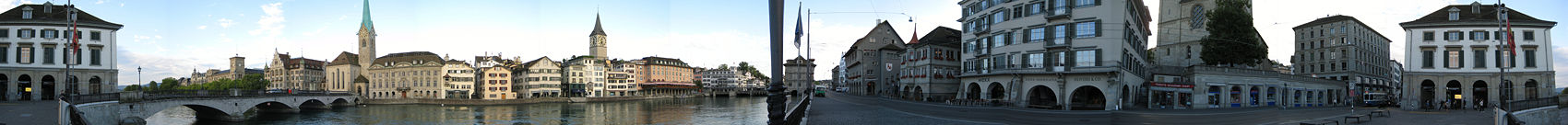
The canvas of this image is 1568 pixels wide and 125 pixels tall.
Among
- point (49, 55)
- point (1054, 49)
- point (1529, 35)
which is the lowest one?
point (1054, 49)

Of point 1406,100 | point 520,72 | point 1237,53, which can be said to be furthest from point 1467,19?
point 520,72

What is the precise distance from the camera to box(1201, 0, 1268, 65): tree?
42.7 metres

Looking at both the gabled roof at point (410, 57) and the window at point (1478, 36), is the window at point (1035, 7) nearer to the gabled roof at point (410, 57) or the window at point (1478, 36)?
the window at point (1478, 36)

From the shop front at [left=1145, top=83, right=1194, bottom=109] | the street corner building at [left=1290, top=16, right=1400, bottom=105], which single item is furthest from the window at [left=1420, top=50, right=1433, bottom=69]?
the street corner building at [left=1290, top=16, right=1400, bottom=105]

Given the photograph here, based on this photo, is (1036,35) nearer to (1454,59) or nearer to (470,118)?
(1454,59)

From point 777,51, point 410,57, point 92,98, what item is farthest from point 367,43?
point 777,51

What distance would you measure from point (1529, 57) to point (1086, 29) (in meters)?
16.2

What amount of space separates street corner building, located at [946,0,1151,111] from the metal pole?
22015 mm

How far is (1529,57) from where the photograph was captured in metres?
32.9

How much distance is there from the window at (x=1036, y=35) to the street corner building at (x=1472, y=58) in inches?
562

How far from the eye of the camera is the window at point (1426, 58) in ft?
116

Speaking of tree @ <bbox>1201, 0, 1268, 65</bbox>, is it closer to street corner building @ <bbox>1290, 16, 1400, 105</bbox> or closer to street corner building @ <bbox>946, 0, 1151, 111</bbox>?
street corner building @ <bbox>946, 0, 1151, 111</bbox>

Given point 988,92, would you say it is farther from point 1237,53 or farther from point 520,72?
point 520,72

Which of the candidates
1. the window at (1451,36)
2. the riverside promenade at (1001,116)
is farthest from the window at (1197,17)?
the riverside promenade at (1001,116)
